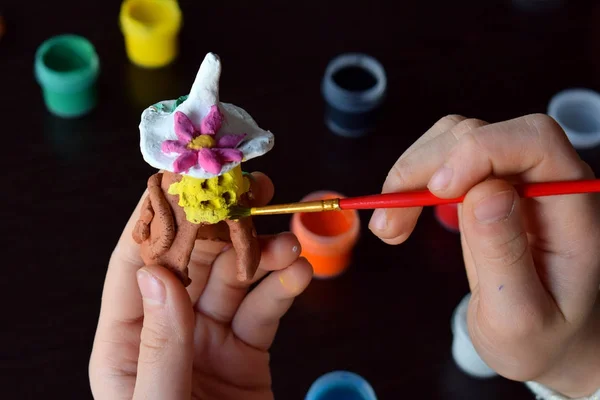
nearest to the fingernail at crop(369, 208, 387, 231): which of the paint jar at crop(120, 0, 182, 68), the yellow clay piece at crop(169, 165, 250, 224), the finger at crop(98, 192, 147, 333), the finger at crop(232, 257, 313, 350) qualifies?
the finger at crop(232, 257, 313, 350)

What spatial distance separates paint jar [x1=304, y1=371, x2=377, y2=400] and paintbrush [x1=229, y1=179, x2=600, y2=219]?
0.37 metres

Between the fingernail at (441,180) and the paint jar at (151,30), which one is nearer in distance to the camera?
the fingernail at (441,180)

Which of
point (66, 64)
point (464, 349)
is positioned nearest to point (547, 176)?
point (464, 349)

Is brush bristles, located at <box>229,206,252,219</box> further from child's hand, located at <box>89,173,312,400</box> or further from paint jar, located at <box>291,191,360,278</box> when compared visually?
paint jar, located at <box>291,191,360,278</box>

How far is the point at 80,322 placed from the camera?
1127 mm

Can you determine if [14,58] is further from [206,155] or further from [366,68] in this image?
[206,155]

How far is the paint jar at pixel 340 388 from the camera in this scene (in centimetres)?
107

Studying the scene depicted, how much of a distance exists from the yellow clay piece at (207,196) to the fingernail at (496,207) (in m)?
0.28

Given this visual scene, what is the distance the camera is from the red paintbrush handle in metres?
0.79

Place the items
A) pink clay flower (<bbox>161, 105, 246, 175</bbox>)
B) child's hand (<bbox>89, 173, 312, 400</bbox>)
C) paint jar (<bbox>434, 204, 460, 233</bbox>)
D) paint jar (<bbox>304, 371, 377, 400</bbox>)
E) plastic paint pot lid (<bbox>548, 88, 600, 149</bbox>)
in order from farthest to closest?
plastic paint pot lid (<bbox>548, 88, 600, 149</bbox>) → paint jar (<bbox>434, 204, 460, 233</bbox>) → paint jar (<bbox>304, 371, 377, 400</bbox>) → child's hand (<bbox>89, 173, 312, 400</bbox>) → pink clay flower (<bbox>161, 105, 246, 175</bbox>)

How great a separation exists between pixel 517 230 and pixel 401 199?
136 mm

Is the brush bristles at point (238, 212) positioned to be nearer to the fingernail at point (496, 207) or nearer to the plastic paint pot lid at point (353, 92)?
the fingernail at point (496, 207)

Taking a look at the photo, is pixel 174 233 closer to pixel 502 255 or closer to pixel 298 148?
pixel 502 255

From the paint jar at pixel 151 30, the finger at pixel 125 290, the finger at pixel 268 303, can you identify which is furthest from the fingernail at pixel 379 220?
the paint jar at pixel 151 30
